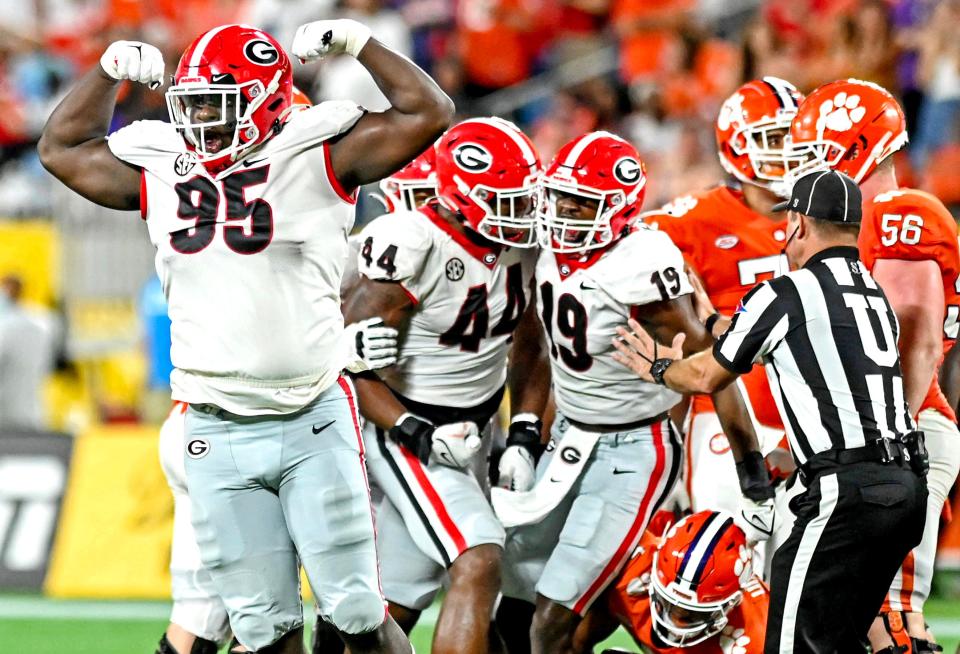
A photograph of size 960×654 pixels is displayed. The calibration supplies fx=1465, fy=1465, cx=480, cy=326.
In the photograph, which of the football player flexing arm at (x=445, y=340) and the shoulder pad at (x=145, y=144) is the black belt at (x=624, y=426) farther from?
the shoulder pad at (x=145, y=144)

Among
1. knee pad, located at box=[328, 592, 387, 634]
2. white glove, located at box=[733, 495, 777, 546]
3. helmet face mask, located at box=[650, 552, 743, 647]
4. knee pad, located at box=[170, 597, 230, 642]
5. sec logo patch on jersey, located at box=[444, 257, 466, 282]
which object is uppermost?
sec logo patch on jersey, located at box=[444, 257, 466, 282]

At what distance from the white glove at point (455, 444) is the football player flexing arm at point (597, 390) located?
1.03 ft

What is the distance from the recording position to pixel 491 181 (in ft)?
16.9

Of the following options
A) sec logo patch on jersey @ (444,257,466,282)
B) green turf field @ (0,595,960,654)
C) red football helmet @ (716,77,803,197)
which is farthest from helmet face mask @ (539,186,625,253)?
green turf field @ (0,595,960,654)

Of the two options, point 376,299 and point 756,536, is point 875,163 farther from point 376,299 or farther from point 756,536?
point 376,299

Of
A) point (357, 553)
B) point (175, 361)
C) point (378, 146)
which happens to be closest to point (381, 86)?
point (378, 146)

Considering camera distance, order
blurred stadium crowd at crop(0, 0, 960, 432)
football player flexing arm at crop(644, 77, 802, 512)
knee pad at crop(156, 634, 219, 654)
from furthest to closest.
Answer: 1. blurred stadium crowd at crop(0, 0, 960, 432)
2. football player flexing arm at crop(644, 77, 802, 512)
3. knee pad at crop(156, 634, 219, 654)

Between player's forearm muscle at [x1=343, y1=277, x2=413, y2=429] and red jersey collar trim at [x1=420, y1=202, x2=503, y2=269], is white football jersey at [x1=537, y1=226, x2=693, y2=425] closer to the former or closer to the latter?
red jersey collar trim at [x1=420, y1=202, x2=503, y2=269]

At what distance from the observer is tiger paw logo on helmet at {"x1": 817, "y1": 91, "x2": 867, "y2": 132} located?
5180 mm

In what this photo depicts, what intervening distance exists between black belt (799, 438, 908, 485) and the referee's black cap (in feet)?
2.20

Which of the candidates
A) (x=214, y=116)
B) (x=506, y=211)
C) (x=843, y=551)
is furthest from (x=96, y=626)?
(x=843, y=551)

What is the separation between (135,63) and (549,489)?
204cm

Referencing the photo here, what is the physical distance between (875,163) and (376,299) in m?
1.83

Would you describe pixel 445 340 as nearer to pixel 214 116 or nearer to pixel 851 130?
pixel 214 116
